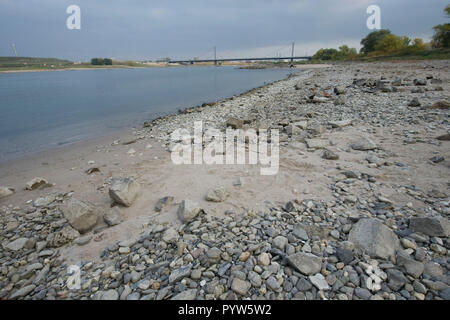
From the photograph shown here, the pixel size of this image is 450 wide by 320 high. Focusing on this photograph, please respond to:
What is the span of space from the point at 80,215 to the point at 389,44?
82701mm

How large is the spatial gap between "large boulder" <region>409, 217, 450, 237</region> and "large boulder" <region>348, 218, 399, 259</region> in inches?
16.9

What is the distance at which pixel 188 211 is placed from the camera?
369 cm

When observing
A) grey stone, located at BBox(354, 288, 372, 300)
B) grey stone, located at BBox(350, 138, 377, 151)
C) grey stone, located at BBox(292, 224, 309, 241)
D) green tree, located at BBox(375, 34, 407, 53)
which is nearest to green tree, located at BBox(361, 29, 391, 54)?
green tree, located at BBox(375, 34, 407, 53)

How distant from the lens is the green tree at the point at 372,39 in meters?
68.4

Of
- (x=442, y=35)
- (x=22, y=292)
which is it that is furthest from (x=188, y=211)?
(x=442, y=35)

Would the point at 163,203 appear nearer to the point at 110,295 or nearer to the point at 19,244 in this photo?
the point at 110,295

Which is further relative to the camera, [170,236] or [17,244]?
[17,244]

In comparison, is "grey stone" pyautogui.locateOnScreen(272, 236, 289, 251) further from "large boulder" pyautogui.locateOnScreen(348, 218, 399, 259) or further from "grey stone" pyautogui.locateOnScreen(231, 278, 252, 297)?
"large boulder" pyautogui.locateOnScreen(348, 218, 399, 259)

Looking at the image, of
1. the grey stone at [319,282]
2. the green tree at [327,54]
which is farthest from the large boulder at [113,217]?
the green tree at [327,54]

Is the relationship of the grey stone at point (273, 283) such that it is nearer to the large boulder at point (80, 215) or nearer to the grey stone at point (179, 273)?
the grey stone at point (179, 273)

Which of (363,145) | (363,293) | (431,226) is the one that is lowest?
(363,293)

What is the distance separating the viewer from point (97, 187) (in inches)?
213

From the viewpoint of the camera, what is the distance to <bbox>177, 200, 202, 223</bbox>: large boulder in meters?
3.67
